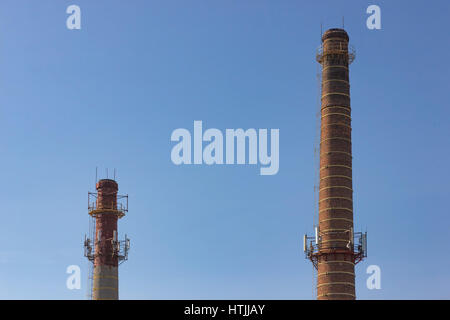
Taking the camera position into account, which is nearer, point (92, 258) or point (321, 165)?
point (321, 165)

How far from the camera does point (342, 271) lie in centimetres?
6272

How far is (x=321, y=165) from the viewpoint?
2601 inches

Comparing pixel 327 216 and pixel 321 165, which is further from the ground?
pixel 321 165
